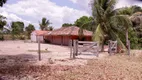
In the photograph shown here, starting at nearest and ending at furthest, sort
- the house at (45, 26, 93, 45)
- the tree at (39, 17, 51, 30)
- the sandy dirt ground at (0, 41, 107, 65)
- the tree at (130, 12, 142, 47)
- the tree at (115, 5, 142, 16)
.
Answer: the sandy dirt ground at (0, 41, 107, 65) → the tree at (115, 5, 142, 16) → the tree at (130, 12, 142, 47) → the house at (45, 26, 93, 45) → the tree at (39, 17, 51, 30)

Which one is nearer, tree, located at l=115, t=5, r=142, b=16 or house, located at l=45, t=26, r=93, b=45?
tree, located at l=115, t=5, r=142, b=16

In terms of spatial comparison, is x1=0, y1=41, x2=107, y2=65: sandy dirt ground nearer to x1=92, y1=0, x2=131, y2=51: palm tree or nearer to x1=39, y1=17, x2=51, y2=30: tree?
x1=92, y1=0, x2=131, y2=51: palm tree

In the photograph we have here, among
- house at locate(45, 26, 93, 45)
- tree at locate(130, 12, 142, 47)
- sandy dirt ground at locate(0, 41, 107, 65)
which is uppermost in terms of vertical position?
tree at locate(130, 12, 142, 47)

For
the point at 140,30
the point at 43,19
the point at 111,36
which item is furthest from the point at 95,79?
the point at 43,19

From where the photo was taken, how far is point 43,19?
190 feet

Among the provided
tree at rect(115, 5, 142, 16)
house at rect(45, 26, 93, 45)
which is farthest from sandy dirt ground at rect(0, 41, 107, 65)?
house at rect(45, 26, 93, 45)

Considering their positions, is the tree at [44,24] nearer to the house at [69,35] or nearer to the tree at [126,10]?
the house at [69,35]

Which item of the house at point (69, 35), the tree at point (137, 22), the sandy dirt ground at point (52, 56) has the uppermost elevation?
the tree at point (137, 22)

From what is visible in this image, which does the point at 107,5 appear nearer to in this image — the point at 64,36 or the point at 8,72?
the point at 8,72

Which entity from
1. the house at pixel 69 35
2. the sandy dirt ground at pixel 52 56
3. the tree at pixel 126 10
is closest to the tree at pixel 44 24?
the house at pixel 69 35

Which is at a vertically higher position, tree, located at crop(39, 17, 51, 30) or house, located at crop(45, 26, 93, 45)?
tree, located at crop(39, 17, 51, 30)

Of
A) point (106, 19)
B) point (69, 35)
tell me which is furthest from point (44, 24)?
point (106, 19)

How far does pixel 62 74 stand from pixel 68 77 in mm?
654

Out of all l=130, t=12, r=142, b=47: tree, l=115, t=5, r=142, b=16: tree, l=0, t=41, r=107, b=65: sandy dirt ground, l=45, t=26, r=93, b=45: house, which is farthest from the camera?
l=45, t=26, r=93, b=45: house
